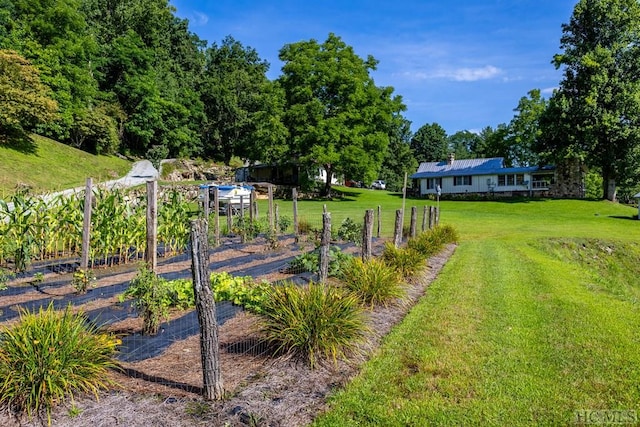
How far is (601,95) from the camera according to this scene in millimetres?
29266

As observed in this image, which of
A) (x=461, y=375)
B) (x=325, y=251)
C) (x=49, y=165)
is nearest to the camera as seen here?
(x=461, y=375)

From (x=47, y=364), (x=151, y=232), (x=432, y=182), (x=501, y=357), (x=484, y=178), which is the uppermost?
(x=484, y=178)

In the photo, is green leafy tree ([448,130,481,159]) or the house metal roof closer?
the house metal roof

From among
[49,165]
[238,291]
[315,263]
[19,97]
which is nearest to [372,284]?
[315,263]

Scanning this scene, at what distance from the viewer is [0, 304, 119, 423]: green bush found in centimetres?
285

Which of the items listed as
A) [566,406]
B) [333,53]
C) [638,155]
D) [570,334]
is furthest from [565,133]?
→ [566,406]

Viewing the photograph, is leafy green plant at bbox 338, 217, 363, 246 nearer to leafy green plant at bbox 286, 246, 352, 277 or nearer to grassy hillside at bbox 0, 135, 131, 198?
leafy green plant at bbox 286, 246, 352, 277

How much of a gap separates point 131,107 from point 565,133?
34451 mm

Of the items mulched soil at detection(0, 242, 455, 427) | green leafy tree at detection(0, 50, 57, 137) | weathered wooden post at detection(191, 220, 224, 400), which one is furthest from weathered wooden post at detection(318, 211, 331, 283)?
green leafy tree at detection(0, 50, 57, 137)

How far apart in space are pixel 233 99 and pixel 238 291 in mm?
41813

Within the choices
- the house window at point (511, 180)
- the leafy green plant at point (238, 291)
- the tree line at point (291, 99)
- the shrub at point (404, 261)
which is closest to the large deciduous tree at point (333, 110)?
the tree line at point (291, 99)

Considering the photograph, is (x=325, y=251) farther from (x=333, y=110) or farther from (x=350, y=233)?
(x=333, y=110)

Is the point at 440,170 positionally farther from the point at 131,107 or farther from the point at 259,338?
the point at 259,338

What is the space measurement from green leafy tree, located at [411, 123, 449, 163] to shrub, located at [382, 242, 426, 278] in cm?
6434
